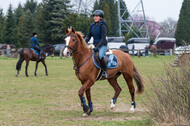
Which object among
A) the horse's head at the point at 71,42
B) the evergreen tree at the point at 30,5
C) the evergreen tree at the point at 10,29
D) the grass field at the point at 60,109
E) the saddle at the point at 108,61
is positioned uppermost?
the evergreen tree at the point at 30,5

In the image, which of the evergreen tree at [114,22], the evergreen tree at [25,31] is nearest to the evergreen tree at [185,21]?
the evergreen tree at [114,22]

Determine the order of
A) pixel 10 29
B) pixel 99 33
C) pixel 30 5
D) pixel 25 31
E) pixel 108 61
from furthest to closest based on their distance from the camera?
pixel 30 5 < pixel 10 29 < pixel 25 31 < pixel 108 61 < pixel 99 33

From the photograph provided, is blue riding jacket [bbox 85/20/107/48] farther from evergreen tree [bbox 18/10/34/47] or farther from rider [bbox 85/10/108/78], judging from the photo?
evergreen tree [bbox 18/10/34/47]

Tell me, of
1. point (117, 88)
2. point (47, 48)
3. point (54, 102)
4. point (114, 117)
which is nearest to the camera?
point (114, 117)

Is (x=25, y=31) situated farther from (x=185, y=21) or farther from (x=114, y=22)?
(x=185, y=21)

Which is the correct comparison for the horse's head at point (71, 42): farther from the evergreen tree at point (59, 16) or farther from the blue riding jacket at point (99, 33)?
the evergreen tree at point (59, 16)

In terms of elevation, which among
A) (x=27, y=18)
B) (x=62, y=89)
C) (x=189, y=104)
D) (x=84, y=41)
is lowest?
(x=62, y=89)

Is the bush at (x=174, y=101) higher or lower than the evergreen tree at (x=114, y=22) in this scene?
lower

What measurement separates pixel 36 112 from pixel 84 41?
227 cm

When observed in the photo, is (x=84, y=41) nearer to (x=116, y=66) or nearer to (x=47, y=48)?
(x=116, y=66)

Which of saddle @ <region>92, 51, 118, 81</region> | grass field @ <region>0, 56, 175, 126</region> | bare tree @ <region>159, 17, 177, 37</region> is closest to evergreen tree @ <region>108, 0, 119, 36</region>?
bare tree @ <region>159, 17, 177, 37</region>

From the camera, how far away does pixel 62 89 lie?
45.4ft

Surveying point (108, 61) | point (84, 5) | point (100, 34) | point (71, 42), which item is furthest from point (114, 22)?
point (71, 42)

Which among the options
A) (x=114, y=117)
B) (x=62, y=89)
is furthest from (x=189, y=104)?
(x=62, y=89)
